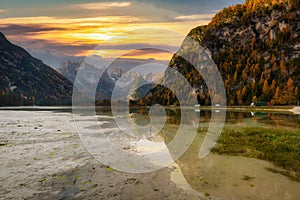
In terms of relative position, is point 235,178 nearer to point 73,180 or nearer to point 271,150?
point 73,180

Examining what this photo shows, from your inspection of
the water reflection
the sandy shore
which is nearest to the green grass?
the water reflection

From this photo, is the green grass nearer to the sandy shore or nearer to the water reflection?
the water reflection

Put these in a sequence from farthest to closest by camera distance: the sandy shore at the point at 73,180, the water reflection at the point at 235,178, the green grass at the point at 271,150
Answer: the green grass at the point at 271,150, the water reflection at the point at 235,178, the sandy shore at the point at 73,180

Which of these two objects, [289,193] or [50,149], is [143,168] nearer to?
[289,193]

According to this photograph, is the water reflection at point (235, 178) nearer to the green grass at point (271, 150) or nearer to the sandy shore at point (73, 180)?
the green grass at point (271, 150)

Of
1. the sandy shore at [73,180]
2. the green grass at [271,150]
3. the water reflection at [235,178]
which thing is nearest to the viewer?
the sandy shore at [73,180]

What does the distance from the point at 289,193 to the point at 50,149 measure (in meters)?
19.8

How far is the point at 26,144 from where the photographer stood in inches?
993

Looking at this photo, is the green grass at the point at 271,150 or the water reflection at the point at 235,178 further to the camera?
the green grass at the point at 271,150

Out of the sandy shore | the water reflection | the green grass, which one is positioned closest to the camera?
the sandy shore

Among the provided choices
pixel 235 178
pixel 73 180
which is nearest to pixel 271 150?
pixel 235 178

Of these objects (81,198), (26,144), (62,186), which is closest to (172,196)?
(81,198)

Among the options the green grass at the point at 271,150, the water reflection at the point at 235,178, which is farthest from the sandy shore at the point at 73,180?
the green grass at the point at 271,150

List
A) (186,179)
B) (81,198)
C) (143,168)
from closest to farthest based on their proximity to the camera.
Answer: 1. (81,198)
2. (186,179)
3. (143,168)
